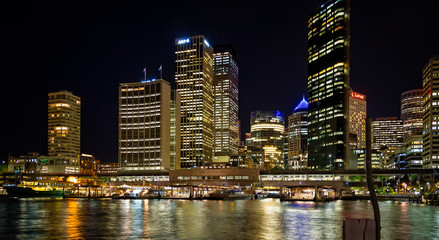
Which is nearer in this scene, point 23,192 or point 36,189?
point 23,192

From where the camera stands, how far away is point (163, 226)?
3906 centimetres

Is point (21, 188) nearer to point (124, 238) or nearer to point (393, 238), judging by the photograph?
point (124, 238)

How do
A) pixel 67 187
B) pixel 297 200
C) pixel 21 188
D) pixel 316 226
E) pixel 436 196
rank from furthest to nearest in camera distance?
pixel 67 187, pixel 21 188, pixel 297 200, pixel 436 196, pixel 316 226

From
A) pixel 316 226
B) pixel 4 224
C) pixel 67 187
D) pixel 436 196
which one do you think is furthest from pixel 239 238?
pixel 67 187

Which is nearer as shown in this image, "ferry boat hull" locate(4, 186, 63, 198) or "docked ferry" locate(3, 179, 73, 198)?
"ferry boat hull" locate(4, 186, 63, 198)

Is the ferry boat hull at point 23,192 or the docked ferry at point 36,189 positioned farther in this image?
the docked ferry at point 36,189

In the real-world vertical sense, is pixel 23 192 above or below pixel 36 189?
below

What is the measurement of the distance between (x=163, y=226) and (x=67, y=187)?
13457cm

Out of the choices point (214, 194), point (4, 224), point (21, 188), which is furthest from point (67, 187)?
point (4, 224)

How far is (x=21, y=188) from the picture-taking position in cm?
13912

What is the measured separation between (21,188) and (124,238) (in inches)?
4869

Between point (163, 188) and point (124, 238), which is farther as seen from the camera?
point (163, 188)

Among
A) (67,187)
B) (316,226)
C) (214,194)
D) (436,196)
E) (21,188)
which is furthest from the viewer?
(67,187)

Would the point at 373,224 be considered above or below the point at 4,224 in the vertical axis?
above
